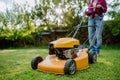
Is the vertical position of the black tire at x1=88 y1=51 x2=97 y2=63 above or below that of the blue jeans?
below

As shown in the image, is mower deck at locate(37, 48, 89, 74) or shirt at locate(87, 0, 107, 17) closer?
mower deck at locate(37, 48, 89, 74)

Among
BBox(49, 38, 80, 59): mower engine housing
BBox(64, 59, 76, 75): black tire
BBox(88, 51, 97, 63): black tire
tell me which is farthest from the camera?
BBox(88, 51, 97, 63): black tire

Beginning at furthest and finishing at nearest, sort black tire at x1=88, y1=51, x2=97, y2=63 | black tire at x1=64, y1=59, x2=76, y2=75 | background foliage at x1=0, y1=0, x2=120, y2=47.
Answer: background foliage at x1=0, y1=0, x2=120, y2=47 → black tire at x1=88, y1=51, x2=97, y2=63 → black tire at x1=64, y1=59, x2=76, y2=75

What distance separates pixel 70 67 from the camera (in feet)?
12.2

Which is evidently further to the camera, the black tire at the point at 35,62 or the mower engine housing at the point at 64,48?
the black tire at the point at 35,62

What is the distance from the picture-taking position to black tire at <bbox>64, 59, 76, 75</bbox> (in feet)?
12.0

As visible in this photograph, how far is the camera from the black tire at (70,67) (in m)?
3.66

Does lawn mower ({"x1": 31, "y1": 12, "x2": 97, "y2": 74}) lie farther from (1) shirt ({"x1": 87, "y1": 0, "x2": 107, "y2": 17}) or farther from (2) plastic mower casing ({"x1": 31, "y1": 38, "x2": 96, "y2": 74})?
(1) shirt ({"x1": 87, "y1": 0, "x2": 107, "y2": 17})

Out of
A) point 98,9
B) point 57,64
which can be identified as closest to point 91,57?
point 57,64

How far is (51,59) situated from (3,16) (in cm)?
1207

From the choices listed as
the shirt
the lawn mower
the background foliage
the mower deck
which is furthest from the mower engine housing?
the background foliage

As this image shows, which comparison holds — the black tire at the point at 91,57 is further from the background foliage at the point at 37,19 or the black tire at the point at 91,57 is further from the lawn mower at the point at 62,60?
the background foliage at the point at 37,19

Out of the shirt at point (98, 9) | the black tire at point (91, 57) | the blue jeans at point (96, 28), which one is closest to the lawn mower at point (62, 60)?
the black tire at point (91, 57)

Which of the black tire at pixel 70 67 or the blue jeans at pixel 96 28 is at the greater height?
the blue jeans at pixel 96 28
